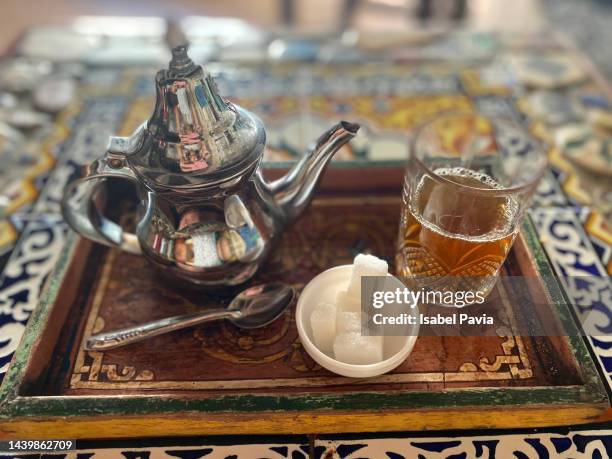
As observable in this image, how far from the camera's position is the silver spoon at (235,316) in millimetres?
653

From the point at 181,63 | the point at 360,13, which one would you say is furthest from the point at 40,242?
the point at 360,13

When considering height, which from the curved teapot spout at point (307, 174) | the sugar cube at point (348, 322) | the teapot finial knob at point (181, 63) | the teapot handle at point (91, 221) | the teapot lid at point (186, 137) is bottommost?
the sugar cube at point (348, 322)

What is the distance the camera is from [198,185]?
58cm

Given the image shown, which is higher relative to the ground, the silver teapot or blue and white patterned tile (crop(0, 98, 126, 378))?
the silver teapot

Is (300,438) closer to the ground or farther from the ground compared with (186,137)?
closer to the ground

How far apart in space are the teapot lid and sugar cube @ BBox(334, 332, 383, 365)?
0.72 ft

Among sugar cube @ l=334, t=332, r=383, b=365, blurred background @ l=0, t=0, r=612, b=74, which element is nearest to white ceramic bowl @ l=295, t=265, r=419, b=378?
sugar cube @ l=334, t=332, r=383, b=365

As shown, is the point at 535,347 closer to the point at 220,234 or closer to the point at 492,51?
the point at 220,234

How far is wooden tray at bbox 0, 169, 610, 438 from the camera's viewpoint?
0.58m

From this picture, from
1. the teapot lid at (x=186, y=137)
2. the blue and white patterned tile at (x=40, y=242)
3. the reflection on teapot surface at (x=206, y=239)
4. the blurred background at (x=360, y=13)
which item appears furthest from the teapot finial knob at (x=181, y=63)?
the blurred background at (x=360, y=13)

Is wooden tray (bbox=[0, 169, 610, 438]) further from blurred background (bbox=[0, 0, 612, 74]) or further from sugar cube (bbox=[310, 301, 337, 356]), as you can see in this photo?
blurred background (bbox=[0, 0, 612, 74])

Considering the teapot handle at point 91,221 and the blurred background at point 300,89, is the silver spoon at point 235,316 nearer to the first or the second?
the teapot handle at point 91,221

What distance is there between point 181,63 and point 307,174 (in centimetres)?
22

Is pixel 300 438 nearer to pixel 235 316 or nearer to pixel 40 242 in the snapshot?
pixel 235 316
